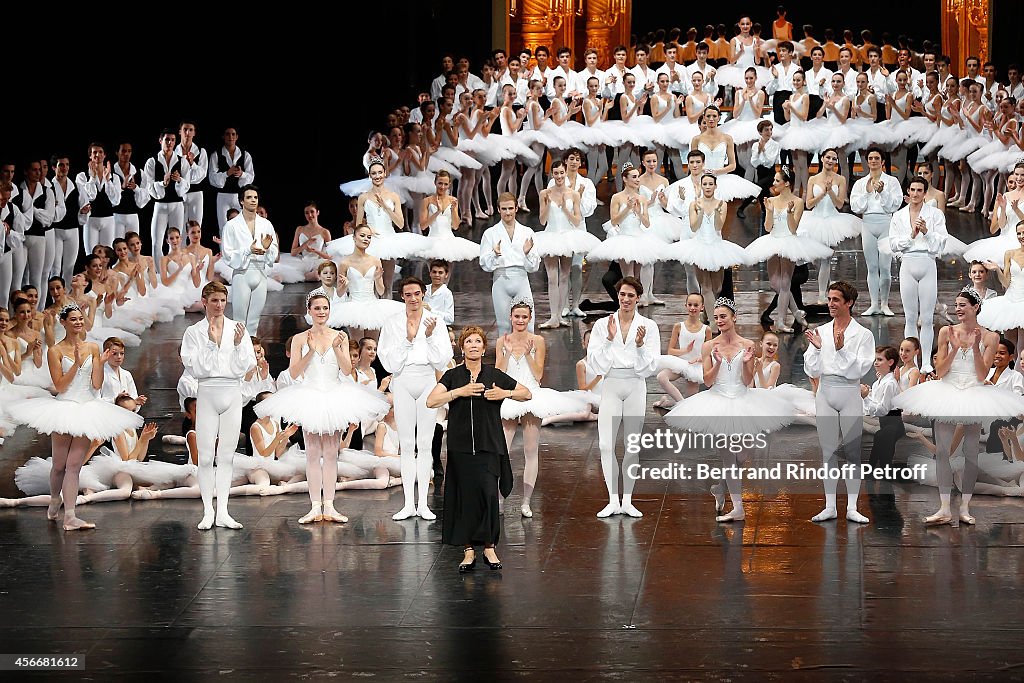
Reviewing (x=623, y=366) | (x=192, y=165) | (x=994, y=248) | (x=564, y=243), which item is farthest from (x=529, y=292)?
(x=192, y=165)

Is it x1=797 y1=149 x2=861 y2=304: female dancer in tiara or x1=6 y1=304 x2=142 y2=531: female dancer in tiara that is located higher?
x1=797 y1=149 x2=861 y2=304: female dancer in tiara

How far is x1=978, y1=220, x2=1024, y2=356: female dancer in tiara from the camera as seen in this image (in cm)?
1180

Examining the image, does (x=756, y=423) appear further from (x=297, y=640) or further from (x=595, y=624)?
(x=297, y=640)

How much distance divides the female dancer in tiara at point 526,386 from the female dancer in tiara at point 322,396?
28.5 inches

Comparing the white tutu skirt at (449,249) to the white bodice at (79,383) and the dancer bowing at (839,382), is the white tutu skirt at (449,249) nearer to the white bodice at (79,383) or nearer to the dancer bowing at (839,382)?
the white bodice at (79,383)

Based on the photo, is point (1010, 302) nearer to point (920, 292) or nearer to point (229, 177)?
point (920, 292)

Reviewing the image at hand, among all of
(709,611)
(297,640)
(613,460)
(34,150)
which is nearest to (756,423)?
(613,460)

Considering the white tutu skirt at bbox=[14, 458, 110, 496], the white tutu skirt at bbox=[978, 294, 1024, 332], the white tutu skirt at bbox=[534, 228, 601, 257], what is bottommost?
the white tutu skirt at bbox=[14, 458, 110, 496]

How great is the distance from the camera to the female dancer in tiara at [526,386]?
968cm

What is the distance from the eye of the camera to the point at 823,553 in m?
8.87

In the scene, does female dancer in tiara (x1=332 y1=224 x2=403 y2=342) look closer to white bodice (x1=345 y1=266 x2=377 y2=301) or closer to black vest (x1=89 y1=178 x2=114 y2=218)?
white bodice (x1=345 y1=266 x2=377 y2=301)

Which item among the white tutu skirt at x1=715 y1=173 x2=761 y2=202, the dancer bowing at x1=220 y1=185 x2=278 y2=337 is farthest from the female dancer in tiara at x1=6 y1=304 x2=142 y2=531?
the white tutu skirt at x1=715 y1=173 x2=761 y2=202

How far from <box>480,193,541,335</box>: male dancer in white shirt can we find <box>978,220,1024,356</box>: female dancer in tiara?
349cm

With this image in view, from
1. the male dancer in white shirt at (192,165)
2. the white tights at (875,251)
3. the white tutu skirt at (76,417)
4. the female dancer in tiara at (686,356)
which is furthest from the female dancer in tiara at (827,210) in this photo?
the white tutu skirt at (76,417)
